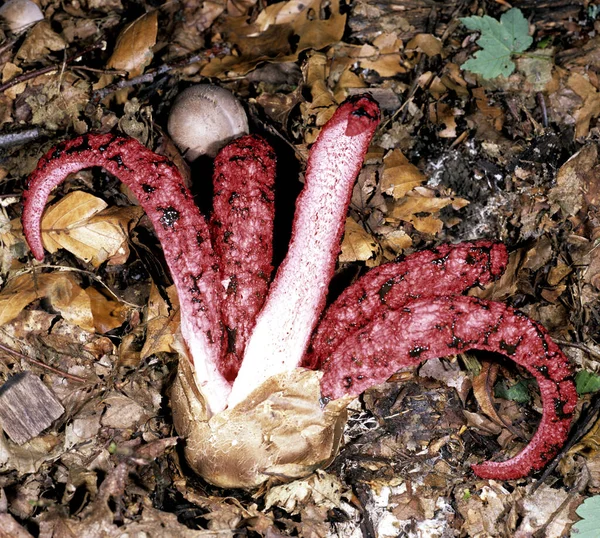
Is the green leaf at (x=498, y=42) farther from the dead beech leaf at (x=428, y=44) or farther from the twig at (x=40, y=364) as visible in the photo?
the twig at (x=40, y=364)

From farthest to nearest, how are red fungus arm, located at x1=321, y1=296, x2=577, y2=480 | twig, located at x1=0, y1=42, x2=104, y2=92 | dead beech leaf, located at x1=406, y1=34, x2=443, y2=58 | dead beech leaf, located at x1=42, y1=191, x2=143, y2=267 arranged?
dead beech leaf, located at x1=406, y1=34, x2=443, y2=58 → twig, located at x1=0, y1=42, x2=104, y2=92 → dead beech leaf, located at x1=42, y1=191, x2=143, y2=267 → red fungus arm, located at x1=321, y1=296, x2=577, y2=480

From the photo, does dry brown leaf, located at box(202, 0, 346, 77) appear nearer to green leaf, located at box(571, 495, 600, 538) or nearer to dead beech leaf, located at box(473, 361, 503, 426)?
dead beech leaf, located at box(473, 361, 503, 426)

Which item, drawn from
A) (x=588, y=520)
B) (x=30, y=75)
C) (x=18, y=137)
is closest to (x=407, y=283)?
(x=588, y=520)

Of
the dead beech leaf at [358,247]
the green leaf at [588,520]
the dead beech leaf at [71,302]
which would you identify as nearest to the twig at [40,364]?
the dead beech leaf at [71,302]

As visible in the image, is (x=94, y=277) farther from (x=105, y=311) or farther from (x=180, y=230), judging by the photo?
(x=180, y=230)

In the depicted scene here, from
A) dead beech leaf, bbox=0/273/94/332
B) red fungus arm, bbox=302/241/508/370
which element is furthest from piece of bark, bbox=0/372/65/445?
red fungus arm, bbox=302/241/508/370
